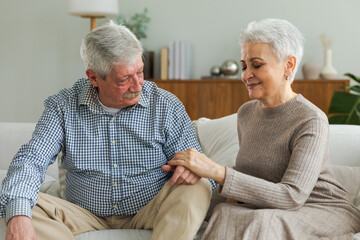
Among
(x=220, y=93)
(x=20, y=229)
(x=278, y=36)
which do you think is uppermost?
(x=278, y=36)

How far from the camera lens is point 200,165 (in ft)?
6.21

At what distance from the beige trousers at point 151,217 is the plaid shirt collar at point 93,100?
1.24 ft

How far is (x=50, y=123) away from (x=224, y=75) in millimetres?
3047

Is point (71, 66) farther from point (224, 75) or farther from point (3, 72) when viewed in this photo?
point (224, 75)

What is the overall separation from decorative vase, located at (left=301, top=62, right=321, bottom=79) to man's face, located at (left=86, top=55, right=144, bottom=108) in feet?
9.41

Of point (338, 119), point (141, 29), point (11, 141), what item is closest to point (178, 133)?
point (11, 141)

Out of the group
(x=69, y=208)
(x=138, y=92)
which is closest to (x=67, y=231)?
(x=69, y=208)

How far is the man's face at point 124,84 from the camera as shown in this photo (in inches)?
85.7

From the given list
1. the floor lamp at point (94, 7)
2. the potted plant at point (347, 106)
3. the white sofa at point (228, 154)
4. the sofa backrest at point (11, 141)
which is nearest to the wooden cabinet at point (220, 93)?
the potted plant at point (347, 106)

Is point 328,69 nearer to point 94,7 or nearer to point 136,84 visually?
point 94,7

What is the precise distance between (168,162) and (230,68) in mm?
3098

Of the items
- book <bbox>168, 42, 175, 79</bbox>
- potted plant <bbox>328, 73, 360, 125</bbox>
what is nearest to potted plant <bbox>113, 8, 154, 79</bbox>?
book <bbox>168, 42, 175, 79</bbox>

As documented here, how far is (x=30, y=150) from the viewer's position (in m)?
2.07

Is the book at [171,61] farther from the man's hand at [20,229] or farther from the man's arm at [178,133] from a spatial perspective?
the man's hand at [20,229]
